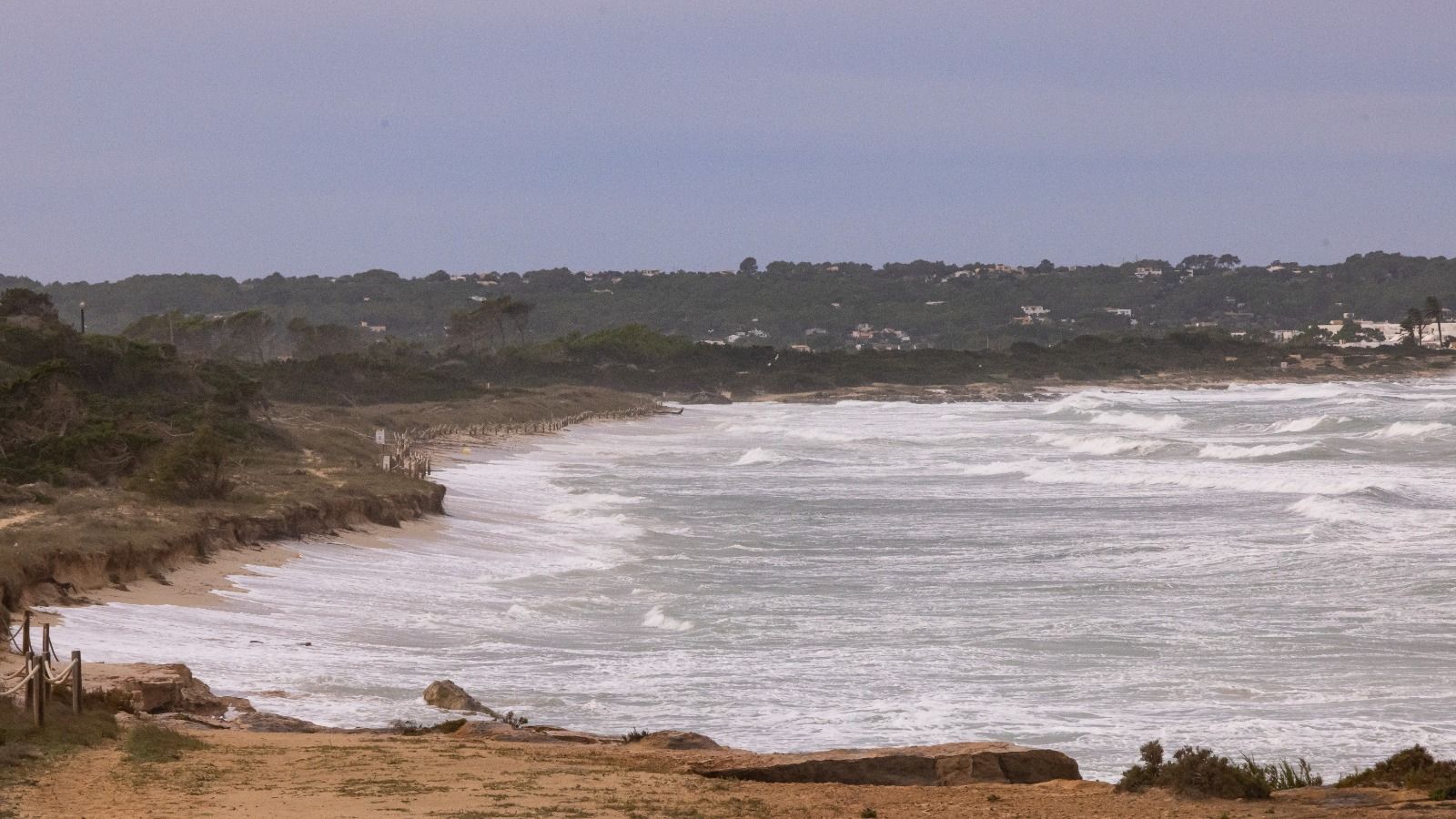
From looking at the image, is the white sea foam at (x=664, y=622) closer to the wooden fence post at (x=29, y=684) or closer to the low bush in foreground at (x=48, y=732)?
the low bush in foreground at (x=48, y=732)

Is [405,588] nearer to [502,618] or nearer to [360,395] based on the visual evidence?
[502,618]

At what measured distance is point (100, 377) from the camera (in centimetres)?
4644

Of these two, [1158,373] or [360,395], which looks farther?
[1158,373]

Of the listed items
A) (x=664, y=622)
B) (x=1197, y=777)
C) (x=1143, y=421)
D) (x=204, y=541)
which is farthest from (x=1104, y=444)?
(x=1197, y=777)

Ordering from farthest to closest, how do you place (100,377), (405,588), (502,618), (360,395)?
1. (360,395)
2. (100,377)
3. (405,588)
4. (502,618)

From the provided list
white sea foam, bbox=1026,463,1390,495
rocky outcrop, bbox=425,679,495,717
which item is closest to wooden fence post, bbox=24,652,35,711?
rocky outcrop, bbox=425,679,495,717

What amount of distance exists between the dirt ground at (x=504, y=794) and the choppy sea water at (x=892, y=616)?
3.13 metres

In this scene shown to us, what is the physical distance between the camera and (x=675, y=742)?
13.7m

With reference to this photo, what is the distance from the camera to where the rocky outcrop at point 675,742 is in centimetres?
1361

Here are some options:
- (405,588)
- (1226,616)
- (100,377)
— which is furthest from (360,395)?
(1226,616)

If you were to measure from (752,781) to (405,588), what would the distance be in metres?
12.7

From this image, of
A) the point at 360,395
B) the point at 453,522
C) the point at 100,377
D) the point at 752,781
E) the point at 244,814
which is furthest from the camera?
the point at 360,395

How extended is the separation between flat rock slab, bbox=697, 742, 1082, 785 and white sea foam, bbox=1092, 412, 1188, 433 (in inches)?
2404

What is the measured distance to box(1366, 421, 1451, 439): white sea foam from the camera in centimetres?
6173
